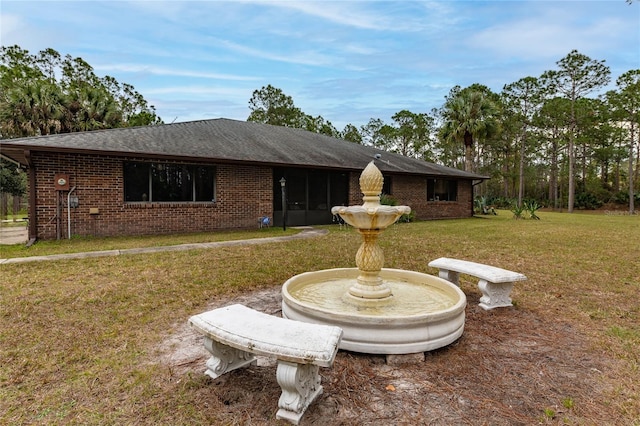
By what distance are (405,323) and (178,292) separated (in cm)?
354

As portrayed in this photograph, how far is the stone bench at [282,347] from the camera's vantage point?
2174mm

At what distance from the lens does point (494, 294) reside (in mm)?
4512

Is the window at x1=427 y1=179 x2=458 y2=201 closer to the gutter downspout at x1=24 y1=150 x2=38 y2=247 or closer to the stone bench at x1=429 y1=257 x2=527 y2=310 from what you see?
the stone bench at x1=429 y1=257 x2=527 y2=310

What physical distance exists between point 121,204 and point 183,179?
2.18 meters

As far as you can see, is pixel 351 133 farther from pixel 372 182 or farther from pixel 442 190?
pixel 372 182

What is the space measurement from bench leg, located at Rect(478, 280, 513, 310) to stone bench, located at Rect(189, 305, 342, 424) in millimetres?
2945

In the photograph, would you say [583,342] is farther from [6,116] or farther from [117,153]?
[6,116]

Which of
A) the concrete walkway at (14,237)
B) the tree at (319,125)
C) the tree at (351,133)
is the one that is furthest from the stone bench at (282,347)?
the tree at (351,133)

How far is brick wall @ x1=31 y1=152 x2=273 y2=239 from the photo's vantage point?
9906mm

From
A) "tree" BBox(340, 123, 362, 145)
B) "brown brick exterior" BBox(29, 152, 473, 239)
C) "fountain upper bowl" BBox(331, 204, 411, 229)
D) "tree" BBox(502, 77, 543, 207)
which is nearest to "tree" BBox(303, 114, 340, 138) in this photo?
"tree" BBox(340, 123, 362, 145)

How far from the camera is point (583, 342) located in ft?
11.4

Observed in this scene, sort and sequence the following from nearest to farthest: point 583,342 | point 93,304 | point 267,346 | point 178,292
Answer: point 267,346 < point 583,342 < point 93,304 < point 178,292

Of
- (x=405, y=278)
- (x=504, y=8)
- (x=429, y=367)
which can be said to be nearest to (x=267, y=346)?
(x=429, y=367)

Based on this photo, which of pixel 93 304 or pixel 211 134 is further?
pixel 211 134
